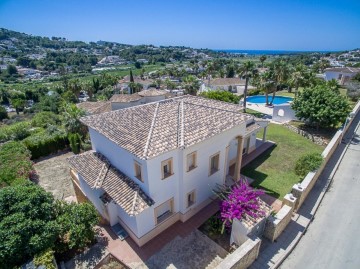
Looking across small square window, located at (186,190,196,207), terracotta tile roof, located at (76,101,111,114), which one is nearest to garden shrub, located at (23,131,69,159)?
terracotta tile roof, located at (76,101,111,114)

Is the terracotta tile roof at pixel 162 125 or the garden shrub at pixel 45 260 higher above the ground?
the terracotta tile roof at pixel 162 125

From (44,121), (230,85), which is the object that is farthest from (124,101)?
(230,85)

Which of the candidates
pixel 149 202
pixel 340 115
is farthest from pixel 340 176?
pixel 149 202

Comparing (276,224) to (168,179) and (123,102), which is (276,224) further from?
(123,102)

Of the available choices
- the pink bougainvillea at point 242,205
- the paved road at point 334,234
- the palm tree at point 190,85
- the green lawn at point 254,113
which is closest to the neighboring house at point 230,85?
the palm tree at point 190,85

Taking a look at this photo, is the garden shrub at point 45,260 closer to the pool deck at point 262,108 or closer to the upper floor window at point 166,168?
the upper floor window at point 166,168

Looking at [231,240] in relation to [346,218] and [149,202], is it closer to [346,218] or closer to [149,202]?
[149,202]
